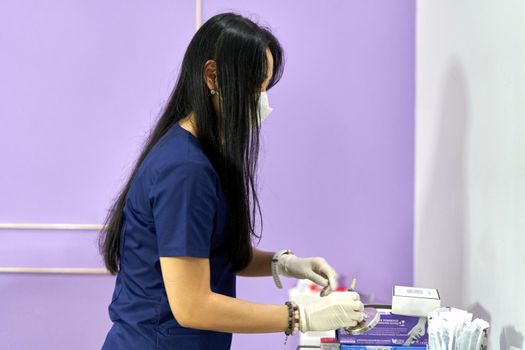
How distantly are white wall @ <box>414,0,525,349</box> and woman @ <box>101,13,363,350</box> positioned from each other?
12.2 inches

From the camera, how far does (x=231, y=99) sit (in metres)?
1.07

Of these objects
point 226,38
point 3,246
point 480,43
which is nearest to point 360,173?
point 480,43

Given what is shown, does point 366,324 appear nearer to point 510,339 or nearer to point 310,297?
point 510,339

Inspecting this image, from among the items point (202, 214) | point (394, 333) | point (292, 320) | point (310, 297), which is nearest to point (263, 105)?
point (202, 214)

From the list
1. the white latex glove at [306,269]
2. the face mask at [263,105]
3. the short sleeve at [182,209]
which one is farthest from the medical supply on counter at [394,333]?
the face mask at [263,105]

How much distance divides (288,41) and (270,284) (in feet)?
2.93

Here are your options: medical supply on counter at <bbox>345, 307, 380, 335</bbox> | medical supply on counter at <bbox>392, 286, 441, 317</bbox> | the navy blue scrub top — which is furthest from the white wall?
the navy blue scrub top

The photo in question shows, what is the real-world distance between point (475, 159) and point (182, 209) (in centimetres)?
72

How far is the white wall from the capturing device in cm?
Answer: 106

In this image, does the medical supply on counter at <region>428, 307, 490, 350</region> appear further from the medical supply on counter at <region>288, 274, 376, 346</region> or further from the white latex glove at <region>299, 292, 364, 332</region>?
the medical supply on counter at <region>288, 274, 376, 346</region>

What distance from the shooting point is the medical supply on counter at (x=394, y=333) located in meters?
1.14

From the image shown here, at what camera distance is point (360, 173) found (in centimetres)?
202

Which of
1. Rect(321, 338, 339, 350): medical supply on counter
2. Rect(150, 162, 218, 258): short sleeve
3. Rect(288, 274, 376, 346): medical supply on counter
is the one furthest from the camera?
Rect(288, 274, 376, 346): medical supply on counter

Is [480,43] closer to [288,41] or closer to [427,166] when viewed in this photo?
[427,166]
